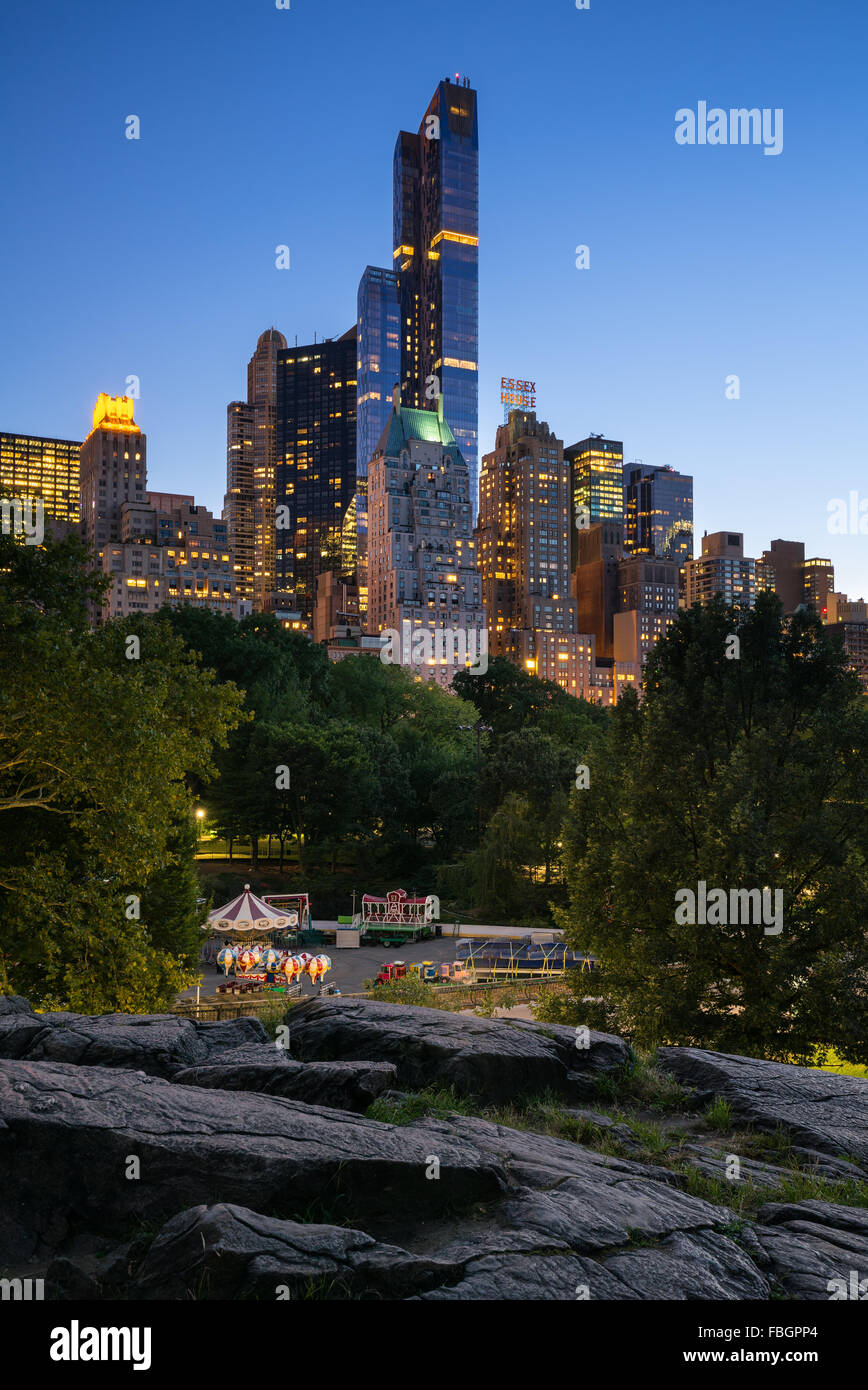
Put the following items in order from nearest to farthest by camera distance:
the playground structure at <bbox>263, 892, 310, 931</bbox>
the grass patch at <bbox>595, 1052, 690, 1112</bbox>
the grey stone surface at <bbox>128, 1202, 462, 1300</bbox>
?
the grey stone surface at <bbox>128, 1202, 462, 1300</bbox>, the grass patch at <bbox>595, 1052, 690, 1112</bbox>, the playground structure at <bbox>263, 892, 310, 931</bbox>

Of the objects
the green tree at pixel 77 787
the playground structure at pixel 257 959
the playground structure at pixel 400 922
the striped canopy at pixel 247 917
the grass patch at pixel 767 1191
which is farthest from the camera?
the playground structure at pixel 400 922

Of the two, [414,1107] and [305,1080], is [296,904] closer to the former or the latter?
[305,1080]

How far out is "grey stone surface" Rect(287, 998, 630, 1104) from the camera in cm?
1042

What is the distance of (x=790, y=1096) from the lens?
10.9m

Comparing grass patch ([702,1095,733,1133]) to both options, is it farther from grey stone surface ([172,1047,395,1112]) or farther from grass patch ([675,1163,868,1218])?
grey stone surface ([172,1047,395,1112])

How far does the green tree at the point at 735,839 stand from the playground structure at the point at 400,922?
2303 centimetres

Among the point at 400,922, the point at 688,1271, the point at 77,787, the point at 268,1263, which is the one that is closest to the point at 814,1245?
the point at 688,1271

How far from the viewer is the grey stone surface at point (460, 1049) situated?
10422 mm

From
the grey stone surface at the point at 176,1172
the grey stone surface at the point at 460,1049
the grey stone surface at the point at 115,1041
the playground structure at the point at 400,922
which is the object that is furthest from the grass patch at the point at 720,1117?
the playground structure at the point at 400,922

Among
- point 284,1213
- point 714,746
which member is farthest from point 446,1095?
point 714,746

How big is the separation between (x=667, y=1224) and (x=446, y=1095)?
2.96 m

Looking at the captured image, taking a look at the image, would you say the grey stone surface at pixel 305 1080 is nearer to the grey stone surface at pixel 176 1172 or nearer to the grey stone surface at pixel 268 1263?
the grey stone surface at pixel 176 1172

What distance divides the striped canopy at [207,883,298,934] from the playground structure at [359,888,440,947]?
8.24m

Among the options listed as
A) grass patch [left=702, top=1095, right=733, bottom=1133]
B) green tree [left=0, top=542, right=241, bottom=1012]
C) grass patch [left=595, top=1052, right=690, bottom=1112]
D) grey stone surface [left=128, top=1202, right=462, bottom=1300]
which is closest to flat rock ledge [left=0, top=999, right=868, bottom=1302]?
grey stone surface [left=128, top=1202, right=462, bottom=1300]
